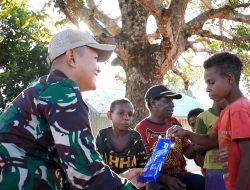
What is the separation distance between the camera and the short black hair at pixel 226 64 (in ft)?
10.1

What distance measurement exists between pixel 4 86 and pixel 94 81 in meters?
11.5

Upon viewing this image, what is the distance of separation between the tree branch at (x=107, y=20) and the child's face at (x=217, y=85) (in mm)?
5513

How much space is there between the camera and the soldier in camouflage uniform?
6.17 feet

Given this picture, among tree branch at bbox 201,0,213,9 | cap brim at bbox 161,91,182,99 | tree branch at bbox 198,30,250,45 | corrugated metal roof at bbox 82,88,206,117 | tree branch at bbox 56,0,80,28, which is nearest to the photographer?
cap brim at bbox 161,91,182,99

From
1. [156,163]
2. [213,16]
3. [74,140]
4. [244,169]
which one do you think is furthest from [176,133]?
[213,16]

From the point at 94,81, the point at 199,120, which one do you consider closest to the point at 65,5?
the point at 199,120

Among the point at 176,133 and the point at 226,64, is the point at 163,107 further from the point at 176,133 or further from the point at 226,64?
the point at 226,64

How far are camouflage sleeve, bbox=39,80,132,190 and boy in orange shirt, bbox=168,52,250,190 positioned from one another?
1087 millimetres

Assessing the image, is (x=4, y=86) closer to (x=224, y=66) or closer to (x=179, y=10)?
(x=179, y=10)

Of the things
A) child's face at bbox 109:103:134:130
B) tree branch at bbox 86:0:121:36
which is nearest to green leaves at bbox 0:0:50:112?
tree branch at bbox 86:0:121:36

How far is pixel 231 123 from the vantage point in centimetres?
279

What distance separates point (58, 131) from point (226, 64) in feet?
5.49

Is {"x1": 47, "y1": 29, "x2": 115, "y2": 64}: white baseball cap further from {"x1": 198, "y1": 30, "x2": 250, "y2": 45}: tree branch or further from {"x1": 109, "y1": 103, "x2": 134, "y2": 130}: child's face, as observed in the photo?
{"x1": 198, "y1": 30, "x2": 250, "y2": 45}: tree branch

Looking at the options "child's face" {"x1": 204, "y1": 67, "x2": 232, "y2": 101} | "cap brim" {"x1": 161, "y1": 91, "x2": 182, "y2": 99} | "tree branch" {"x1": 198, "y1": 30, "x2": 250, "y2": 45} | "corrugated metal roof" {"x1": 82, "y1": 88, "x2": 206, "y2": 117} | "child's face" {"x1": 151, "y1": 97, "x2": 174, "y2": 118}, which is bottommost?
"corrugated metal roof" {"x1": 82, "y1": 88, "x2": 206, "y2": 117}
